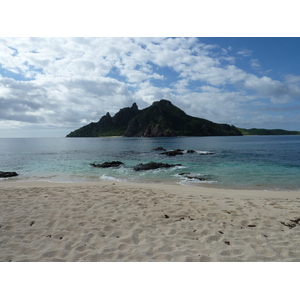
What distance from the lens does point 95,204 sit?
9.38 m

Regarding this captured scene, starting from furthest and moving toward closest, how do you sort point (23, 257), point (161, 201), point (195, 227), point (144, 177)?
point (144, 177) < point (161, 201) < point (195, 227) < point (23, 257)

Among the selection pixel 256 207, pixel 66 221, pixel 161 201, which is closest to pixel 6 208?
pixel 66 221

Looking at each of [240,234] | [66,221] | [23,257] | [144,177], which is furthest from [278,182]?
[23,257]

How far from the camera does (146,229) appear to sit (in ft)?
22.0

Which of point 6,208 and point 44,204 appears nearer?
point 6,208

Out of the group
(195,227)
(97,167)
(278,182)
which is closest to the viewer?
(195,227)

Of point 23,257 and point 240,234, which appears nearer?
point 23,257

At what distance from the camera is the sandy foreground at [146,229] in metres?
5.16

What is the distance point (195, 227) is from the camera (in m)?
6.91

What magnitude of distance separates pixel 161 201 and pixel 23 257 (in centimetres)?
644

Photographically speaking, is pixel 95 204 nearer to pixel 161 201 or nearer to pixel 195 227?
pixel 161 201

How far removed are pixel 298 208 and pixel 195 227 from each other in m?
6.12

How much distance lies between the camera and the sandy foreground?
516 centimetres

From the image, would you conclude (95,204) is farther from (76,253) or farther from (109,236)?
(76,253)
